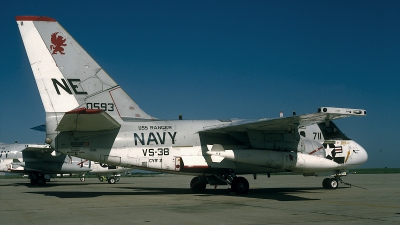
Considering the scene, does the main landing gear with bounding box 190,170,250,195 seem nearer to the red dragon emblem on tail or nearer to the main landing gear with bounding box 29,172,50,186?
the red dragon emblem on tail

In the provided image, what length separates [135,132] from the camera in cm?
1770

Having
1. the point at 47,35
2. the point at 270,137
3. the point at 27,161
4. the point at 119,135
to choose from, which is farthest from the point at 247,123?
the point at 27,161

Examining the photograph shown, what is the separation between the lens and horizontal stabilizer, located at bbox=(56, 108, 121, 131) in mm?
14689

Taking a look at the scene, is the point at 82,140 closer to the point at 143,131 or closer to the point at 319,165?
the point at 143,131

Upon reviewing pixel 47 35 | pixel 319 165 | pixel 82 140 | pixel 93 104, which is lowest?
pixel 319 165

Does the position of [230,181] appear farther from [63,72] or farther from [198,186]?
[63,72]

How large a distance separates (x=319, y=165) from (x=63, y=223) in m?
12.1

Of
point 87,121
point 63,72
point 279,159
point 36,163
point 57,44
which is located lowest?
point 279,159

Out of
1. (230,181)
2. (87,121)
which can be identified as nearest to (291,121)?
(230,181)

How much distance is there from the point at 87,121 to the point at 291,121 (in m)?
7.80

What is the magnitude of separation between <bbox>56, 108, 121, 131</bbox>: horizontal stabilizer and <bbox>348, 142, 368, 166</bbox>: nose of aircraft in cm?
1208

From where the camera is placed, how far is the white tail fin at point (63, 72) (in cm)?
1672

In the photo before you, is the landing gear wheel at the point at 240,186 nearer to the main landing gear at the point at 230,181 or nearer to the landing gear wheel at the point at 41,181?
the main landing gear at the point at 230,181

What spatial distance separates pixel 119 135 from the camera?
17359 mm
